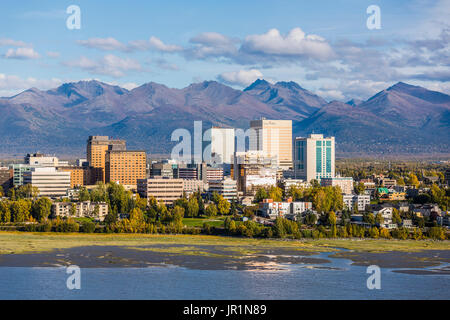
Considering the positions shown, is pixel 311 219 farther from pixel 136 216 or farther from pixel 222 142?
pixel 222 142

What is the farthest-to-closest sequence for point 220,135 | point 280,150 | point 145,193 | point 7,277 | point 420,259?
point 220,135, point 280,150, point 145,193, point 420,259, point 7,277

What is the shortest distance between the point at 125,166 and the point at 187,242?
155 feet

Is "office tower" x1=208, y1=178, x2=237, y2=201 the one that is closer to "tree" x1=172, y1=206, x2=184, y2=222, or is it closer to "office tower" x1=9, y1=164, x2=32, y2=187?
"tree" x1=172, y1=206, x2=184, y2=222

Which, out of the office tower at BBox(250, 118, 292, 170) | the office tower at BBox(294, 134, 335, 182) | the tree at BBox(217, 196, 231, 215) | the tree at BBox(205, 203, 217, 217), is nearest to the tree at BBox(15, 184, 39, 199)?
the tree at BBox(217, 196, 231, 215)

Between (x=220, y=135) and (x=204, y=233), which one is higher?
(x=220, y=135)

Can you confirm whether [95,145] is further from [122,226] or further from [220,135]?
[122,226]

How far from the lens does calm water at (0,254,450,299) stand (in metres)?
29.5

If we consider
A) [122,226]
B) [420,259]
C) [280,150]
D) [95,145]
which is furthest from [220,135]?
[420,259]

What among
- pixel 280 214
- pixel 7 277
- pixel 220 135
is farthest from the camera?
pixel 220 135

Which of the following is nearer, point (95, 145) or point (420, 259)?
point (420, 259)

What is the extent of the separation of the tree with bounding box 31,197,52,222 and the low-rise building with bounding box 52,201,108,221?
1118 millimetres

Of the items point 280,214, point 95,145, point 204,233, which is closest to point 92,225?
point 204,233

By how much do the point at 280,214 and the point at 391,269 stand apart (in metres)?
27.2
